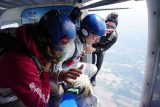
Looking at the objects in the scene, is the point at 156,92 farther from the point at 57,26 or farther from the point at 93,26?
the point at 93,26

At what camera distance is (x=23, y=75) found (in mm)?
1840

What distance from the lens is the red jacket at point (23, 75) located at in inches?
72.4

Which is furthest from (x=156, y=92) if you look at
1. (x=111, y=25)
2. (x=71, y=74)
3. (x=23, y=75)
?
(x=111, y=25)

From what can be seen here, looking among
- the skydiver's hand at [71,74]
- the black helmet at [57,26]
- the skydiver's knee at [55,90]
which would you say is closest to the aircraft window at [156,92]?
the skydiver's hand at [71,74]

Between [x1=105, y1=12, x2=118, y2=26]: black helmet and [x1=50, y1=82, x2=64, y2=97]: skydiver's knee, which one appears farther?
[x1=105, y1=12, x2=118, y2=26]: black helmet

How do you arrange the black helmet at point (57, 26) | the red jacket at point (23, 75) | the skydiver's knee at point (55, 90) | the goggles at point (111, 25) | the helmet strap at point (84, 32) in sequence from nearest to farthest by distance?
the red jacket at point (23, 75), the black helmet at point (57, 26), the skydiver's knee at point (55, 90), the helmet strap at point (84, 32), the goggles at point (111, 25)

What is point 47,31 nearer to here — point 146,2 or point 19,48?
point 19,48

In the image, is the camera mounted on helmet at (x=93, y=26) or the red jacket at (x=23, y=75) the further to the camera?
the camera mounted on helmet at (x=93, y=26)

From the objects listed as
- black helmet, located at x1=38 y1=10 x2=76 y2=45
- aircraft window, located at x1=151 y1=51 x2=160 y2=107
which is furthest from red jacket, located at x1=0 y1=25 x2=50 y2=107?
aircraft window, located at x1=151 y1=51 x2=160 y2=107

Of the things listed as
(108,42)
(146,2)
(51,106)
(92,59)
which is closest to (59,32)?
(146,2)

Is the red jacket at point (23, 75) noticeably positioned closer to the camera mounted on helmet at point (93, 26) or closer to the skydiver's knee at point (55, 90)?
the skydiver's knee at point (55, 90)

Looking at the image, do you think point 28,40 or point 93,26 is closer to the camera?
point 28,40

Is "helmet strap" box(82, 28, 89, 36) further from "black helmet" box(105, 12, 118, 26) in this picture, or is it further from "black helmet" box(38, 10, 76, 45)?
"black helmet" box(105, 12, 118, 26)

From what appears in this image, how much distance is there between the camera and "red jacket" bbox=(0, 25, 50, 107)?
6.03 ft
